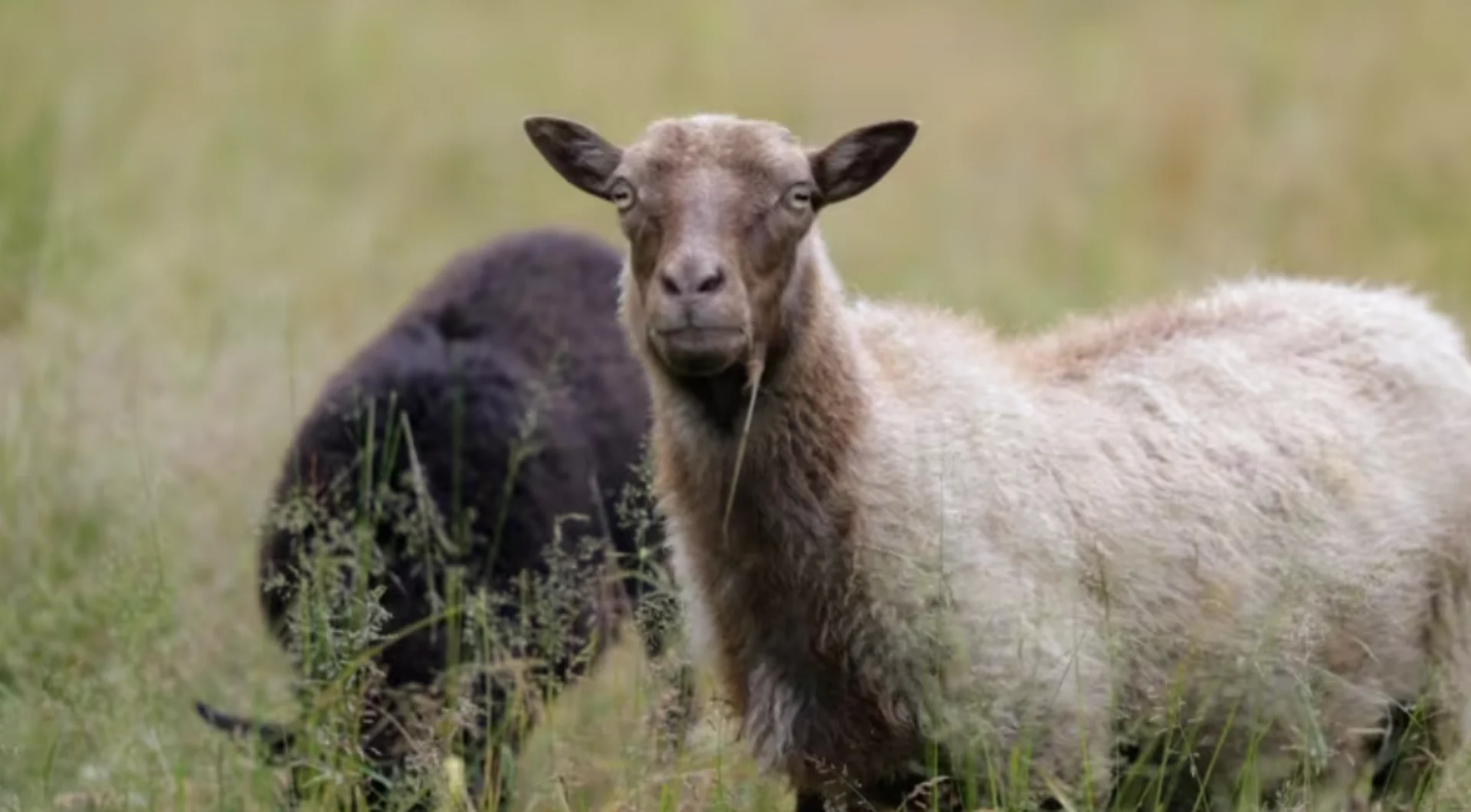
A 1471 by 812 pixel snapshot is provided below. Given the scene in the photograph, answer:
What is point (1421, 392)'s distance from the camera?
226 inches

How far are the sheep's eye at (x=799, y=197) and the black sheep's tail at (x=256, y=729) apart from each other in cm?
171

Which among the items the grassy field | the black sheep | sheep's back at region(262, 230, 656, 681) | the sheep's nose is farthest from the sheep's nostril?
sheep's back at region(262, 230, 656, 681)

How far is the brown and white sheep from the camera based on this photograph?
4.80 m

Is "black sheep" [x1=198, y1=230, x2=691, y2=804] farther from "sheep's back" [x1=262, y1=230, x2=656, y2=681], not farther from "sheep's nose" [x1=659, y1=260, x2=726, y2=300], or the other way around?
"sheep's nose" [x1=659, y1=260, x2=726, y2=300]

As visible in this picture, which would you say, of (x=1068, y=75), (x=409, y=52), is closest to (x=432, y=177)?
(x=409, y=52)

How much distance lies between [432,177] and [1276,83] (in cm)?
470

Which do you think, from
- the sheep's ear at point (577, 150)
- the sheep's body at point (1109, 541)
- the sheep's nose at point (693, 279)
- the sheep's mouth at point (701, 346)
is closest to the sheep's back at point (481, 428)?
the sheep's ear at point (577, 150)

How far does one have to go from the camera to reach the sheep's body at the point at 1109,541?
4.85m

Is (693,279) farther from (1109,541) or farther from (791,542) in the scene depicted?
(1109,541)

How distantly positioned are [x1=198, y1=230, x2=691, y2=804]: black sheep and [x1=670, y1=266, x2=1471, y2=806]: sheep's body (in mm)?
484

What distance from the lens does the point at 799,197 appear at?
16.1ft

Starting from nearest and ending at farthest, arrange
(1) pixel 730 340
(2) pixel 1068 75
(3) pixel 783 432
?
(1) pixel 730 340
(3) pixel 783 432
(2) pixel 1068 75

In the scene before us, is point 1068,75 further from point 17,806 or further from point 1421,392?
point 17,806

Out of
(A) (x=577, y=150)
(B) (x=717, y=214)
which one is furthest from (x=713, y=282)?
(A) (x=577, y=150)
